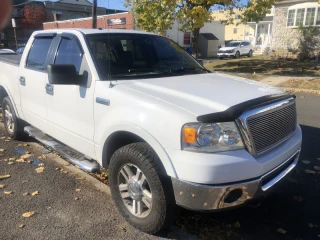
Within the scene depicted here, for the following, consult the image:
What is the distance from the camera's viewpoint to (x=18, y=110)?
501cm

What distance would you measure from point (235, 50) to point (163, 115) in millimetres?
26823

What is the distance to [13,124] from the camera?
211 inches

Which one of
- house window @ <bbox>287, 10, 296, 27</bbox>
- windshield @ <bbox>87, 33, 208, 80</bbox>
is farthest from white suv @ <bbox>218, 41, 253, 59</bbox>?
windshield @ <bbox>87, 33, 208, 80</bbox>

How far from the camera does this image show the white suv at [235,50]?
27655 millimetres

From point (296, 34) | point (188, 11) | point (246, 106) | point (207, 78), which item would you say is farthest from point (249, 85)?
point (296, 34)

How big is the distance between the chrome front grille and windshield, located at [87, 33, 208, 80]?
124cm

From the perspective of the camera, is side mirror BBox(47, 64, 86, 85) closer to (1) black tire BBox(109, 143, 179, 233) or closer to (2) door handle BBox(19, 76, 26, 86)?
(1) black tire BBox(109, 143, 179, 233)

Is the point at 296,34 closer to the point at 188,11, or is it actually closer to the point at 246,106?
the point at 188,11

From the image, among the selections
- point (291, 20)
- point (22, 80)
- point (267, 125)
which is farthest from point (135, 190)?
point (291, 20)

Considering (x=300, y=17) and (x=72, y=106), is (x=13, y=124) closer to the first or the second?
(x=72, y=106)

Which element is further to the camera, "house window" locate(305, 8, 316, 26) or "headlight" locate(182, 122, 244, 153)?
"house window" locate(305, 8, 316, 26)

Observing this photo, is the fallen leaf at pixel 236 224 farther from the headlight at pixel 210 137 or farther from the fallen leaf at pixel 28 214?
the fallen leaf at pixel 28 214

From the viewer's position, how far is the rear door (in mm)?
4168

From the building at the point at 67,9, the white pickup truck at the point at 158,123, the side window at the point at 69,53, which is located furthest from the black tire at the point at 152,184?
the building at the point at 67,9
